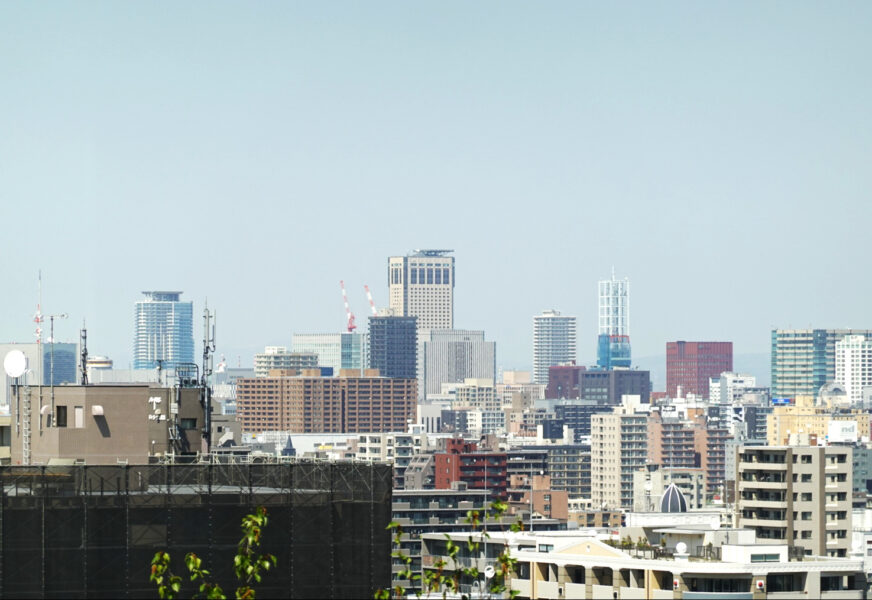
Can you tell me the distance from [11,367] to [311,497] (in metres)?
17.8

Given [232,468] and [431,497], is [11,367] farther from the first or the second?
[431,497]

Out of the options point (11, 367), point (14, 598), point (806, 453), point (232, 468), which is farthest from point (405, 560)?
point (806, 453)

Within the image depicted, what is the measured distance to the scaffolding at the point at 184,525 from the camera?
188 ft

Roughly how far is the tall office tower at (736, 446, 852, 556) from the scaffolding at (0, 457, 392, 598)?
62871 millimetres

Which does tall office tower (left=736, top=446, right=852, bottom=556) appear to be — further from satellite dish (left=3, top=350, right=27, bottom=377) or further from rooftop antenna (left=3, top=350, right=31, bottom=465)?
satellite dish (left=3, top=350, right=27, bottom=377)

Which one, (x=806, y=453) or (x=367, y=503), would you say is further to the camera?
(x=806, y=453)

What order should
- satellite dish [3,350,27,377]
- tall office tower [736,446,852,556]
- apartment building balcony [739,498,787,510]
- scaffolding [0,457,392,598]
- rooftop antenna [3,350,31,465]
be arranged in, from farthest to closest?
1. apartment building balcony [739,498,787,510]
2. tall office tower [736,446,852,556]
3. rooftop antenna [3,350,31,465]
4. satellite dish [3,350,27,377]
5. scaffolding [0,457,392,598]

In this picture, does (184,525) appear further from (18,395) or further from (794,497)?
(794,497)

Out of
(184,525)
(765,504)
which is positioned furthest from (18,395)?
(765,504)

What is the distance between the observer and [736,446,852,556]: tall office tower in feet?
399

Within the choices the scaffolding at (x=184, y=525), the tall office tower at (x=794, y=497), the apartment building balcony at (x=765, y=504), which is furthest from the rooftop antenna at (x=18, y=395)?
the tall office tower at (x=794, y=497)

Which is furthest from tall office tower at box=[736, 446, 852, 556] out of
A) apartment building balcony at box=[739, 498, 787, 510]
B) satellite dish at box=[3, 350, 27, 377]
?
satellite dish at box=[3, 350, 27, 377]

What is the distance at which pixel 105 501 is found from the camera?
5831 centimetres

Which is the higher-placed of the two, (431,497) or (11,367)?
(11,367)
